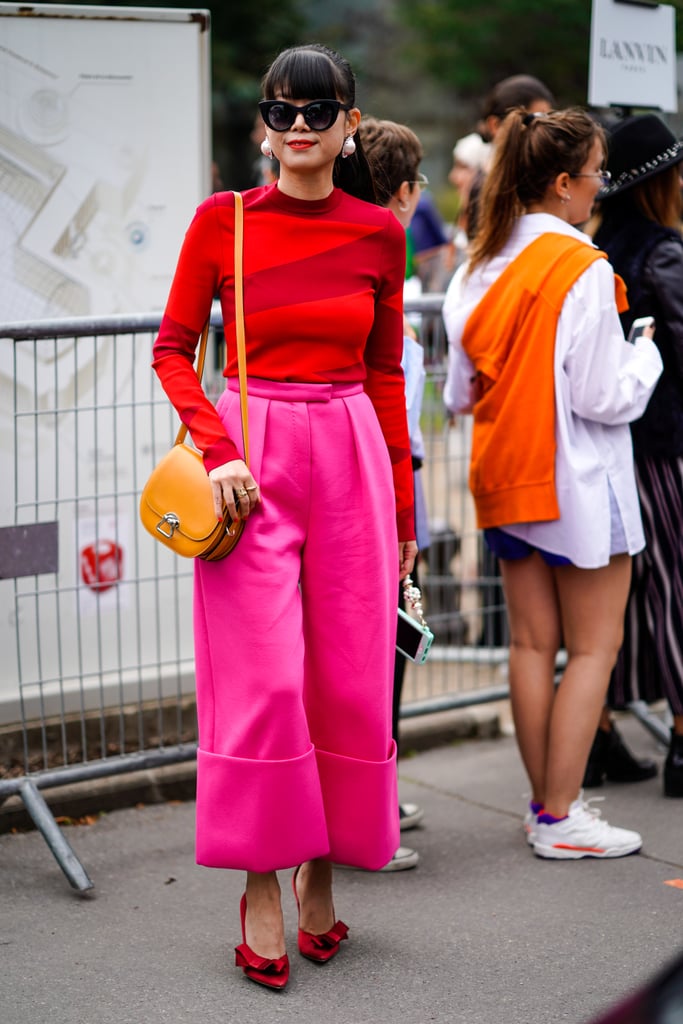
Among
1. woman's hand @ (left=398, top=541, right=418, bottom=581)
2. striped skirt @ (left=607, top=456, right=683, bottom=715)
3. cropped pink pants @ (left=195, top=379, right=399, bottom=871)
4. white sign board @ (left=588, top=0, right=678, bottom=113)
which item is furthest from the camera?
white sign board @ (left=588, top=0, right=678, bottom=113)

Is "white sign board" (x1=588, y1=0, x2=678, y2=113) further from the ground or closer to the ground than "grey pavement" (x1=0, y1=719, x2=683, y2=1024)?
further from the ground

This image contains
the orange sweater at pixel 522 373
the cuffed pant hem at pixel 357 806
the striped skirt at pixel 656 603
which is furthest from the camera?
the striped skirt at pixel 656 603

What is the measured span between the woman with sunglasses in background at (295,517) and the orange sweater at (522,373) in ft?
2.29

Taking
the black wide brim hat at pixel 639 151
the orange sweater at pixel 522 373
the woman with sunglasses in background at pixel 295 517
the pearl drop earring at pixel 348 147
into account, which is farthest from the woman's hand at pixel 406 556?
the black wide brim hat at pixel 639 151

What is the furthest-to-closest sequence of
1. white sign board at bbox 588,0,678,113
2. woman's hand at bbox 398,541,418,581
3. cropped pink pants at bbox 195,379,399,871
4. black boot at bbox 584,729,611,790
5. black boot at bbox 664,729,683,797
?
white sign board at bbox 588,0,678,113
black boot at bbox 584,729,611,790
black boot at bbox 664,729,683,797
woman's hand at bbox 398,541,418,581
cropped pink pants at bbox 195,379,399,871

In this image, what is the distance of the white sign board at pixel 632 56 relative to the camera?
16.4 feet

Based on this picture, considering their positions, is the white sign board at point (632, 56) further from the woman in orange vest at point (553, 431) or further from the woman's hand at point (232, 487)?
the woman's hand at point (232, 487)

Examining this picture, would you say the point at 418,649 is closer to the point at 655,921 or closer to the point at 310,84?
the point at 655,921

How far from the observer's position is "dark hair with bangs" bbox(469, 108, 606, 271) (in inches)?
157

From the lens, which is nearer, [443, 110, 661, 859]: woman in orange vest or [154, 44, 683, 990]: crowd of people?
[154, 44, 683, 990]: crowd of people

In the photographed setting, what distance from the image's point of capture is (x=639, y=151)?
14.5ft

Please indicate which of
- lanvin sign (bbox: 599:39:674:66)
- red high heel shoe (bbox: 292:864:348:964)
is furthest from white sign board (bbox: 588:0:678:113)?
red high heel shoe (bbox: 292:864:348:964)

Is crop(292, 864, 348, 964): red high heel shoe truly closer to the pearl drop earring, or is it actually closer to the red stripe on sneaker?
the red stripe on sneaker

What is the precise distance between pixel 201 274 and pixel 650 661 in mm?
2320
